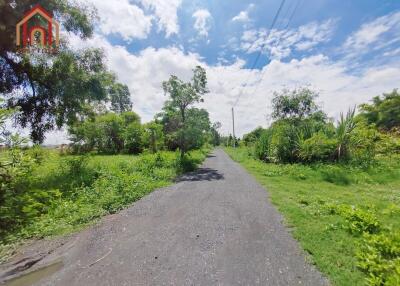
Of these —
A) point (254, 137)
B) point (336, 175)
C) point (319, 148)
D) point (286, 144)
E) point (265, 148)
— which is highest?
point (254, 137)

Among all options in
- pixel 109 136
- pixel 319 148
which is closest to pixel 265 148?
pixel 319 148

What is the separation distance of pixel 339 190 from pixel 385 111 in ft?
76.5

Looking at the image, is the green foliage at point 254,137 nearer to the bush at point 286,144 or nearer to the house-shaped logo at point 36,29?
the bush at point 286,144

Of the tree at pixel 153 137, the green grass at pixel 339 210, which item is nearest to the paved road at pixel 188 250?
the green grass at pixel 339 210

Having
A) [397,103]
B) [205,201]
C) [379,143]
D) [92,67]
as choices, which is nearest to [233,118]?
[397,103]

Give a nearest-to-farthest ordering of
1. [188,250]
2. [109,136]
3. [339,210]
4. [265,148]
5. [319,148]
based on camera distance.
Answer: [188,250] < [339,210] < [319,148] < [265,148] < [109,136]

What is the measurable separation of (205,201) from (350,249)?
3.75 m

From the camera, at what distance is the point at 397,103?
74.3 feet

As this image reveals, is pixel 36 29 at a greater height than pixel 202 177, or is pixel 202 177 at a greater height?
pixel 36 29

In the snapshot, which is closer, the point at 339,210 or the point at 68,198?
the point at 339,210

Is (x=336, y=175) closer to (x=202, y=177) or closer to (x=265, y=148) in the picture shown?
(x=202, y=177)

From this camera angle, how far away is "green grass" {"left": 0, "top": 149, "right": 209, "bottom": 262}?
4.58m

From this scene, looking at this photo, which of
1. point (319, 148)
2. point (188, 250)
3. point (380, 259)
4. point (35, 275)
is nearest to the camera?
point (380, 259)

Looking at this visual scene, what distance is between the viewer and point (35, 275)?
3.12 m
